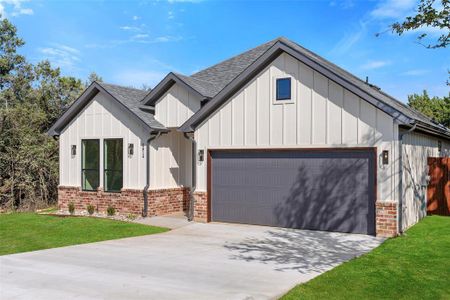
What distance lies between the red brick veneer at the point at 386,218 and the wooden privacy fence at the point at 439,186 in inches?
200

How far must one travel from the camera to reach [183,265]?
8.90 m

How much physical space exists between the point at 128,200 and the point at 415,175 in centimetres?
1002

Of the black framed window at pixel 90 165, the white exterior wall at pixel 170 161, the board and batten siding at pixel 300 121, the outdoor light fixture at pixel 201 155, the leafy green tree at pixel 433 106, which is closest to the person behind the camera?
the board and batten siding at pixel 300 121

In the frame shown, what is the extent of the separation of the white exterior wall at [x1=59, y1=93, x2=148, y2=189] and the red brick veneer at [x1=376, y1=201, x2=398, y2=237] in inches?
330

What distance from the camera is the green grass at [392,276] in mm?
6777

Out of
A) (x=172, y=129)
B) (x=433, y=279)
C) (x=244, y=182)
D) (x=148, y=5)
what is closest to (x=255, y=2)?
(x=148, y=5)

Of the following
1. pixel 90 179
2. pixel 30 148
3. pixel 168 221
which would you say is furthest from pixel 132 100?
pixel 30 148

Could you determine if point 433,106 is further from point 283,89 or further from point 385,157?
point 385,157

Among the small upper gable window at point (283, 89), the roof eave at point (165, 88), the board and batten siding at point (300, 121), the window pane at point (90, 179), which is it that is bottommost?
the window pane at point (90, 179)

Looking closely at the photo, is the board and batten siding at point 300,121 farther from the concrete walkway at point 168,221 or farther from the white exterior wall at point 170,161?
the white exterior wall at point 170,161

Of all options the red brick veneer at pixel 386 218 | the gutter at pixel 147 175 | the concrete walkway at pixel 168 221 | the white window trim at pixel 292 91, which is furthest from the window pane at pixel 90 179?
the red brick veneer at pixel 386 218

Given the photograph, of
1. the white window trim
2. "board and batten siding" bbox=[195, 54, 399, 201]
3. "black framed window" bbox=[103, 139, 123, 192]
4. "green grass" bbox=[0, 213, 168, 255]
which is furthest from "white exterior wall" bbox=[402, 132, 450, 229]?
"black framed window" bbox=[103, 139, 123, 192]

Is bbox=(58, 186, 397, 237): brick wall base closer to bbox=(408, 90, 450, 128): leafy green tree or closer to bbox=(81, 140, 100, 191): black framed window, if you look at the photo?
bbox=(81, 140, 100, 191): black framed window

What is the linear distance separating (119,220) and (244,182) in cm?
482
